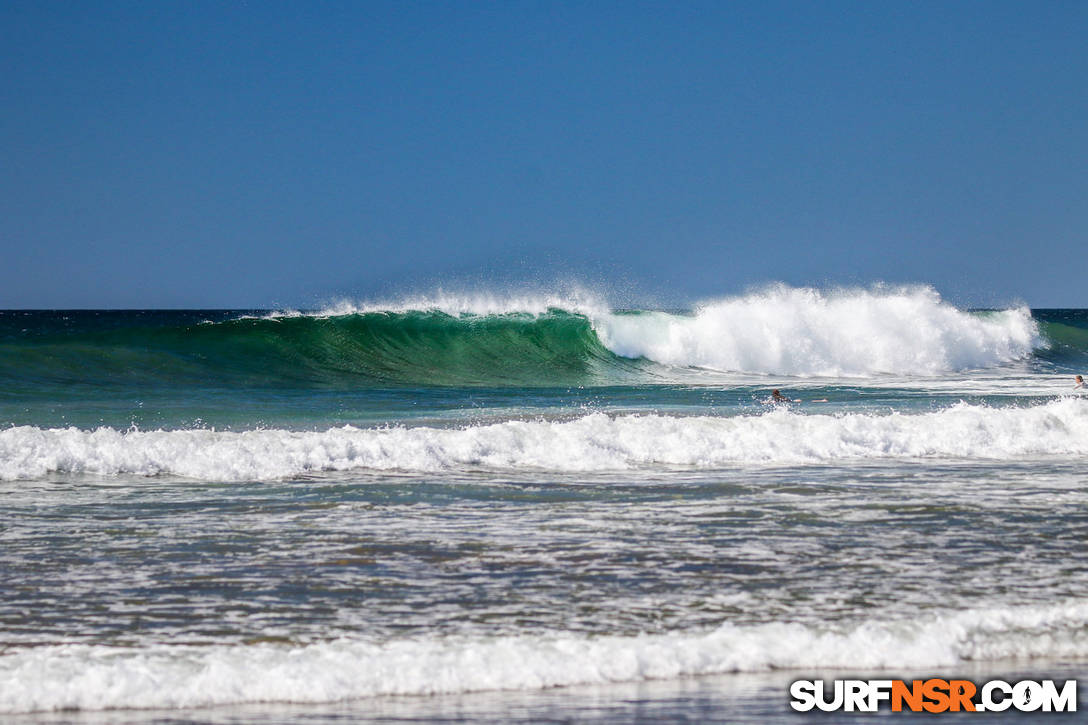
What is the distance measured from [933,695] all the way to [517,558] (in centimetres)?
261

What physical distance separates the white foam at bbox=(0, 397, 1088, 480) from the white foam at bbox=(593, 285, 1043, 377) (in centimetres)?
1514

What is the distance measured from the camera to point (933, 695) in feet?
14.0

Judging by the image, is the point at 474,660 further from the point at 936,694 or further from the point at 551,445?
the point at 551,445

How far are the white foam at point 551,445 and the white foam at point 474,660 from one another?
5.37 meters

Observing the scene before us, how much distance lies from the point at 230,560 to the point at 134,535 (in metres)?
1.15

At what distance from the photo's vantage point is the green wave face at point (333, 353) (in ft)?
64.8

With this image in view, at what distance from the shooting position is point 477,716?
157 inches

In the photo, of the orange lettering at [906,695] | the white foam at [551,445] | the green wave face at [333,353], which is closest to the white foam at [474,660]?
the orange lettering at [906,695]

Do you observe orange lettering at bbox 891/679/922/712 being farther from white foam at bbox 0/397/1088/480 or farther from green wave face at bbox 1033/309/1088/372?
green wave face at bbox 1033/309/1088/372

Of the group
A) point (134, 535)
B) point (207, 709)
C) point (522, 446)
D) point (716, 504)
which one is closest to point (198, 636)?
point (207, 709)

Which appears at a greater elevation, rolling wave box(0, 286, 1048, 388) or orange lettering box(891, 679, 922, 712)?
rolling wave box(0, 286, 1048, 388)

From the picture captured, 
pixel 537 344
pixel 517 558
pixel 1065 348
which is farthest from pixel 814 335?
pixel 517 558

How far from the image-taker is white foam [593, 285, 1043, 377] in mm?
28312

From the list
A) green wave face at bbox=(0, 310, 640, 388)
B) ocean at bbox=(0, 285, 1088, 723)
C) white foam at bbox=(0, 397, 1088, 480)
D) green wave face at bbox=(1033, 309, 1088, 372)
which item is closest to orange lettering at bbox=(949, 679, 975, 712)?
ocean at bbox=(0, 285, 1088, 723)
